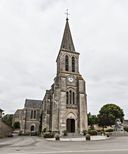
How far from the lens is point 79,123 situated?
1633 inches

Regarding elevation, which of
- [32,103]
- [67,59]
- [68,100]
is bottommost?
[68,100]

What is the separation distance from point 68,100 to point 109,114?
24.4 metres

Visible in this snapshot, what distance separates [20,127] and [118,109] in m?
38.3

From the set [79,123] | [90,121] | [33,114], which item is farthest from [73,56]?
[33,114]

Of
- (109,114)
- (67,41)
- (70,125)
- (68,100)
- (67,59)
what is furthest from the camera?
(109,114)

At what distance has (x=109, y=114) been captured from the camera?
2461 inches

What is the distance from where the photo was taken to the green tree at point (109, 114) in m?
62.2

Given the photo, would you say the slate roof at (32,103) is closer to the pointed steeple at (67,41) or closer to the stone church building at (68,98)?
the stone church building at (68,98)

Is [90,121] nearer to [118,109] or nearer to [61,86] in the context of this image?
[118,109]

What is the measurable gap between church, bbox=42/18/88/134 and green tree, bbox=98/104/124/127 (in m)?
22.3

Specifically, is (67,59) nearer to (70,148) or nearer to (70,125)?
(70,125)

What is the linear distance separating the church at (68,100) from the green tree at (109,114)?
22.3 meters

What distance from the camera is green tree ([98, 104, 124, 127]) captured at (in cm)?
6225

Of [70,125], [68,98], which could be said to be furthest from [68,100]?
[70,125]
